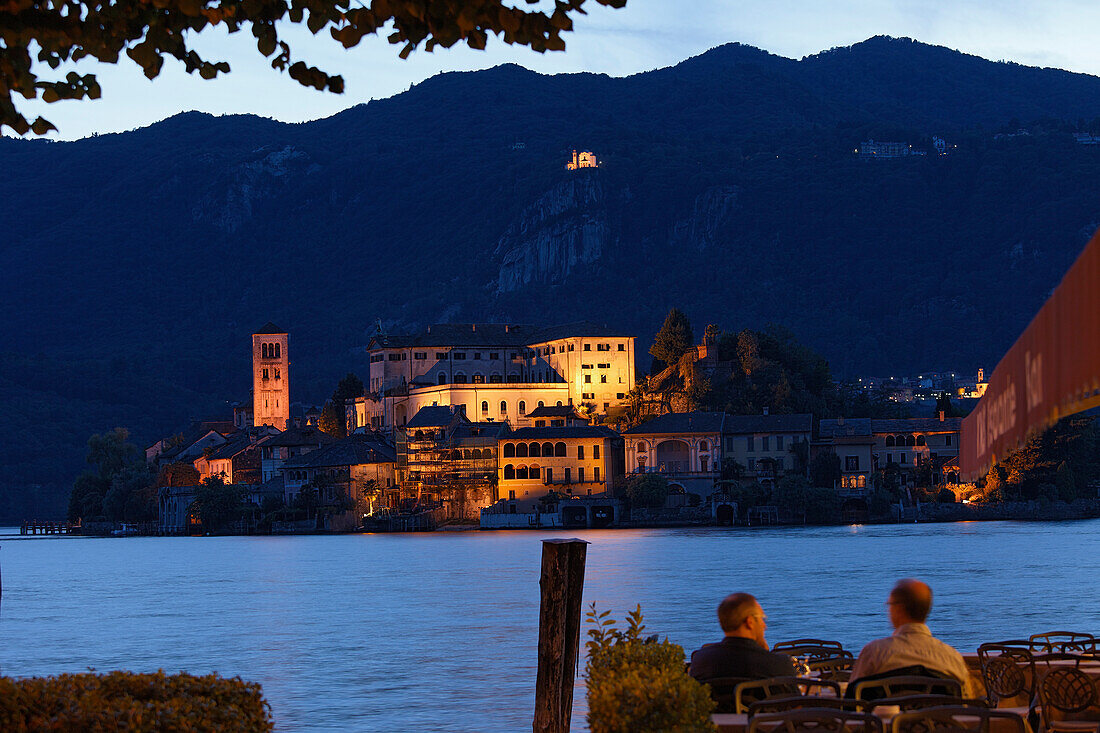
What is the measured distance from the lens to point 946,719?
912cm

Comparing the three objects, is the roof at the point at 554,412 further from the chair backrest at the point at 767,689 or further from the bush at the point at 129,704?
the bush at the point at 129,704

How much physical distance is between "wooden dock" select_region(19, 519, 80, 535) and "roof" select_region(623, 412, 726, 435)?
77535 mm

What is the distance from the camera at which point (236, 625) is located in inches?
2263

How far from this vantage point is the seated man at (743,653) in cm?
1073

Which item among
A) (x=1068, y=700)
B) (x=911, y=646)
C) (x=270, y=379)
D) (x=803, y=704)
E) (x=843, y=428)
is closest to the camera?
(x=803, y=704)

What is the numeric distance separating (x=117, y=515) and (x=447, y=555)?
7079cm

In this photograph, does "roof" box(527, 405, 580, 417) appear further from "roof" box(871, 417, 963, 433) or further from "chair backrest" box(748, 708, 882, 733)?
"chair backrest" box(748, 708, 882, 733)

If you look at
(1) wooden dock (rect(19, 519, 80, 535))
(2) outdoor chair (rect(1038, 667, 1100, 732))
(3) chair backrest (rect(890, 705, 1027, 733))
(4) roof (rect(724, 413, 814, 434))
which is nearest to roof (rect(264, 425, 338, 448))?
(1) wooden dock (rect(19, 519, 80, 535))

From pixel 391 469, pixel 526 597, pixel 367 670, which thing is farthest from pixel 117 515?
pixel 367 670

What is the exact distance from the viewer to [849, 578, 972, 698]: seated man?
10.0m

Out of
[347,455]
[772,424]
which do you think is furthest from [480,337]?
[772,424]

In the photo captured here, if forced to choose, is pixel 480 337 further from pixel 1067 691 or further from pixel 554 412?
pixel 1067 691

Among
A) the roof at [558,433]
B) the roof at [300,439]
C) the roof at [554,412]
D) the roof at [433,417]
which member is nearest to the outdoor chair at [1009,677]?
the roof at [558,433]

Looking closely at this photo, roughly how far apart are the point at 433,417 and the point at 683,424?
70.5 feet
